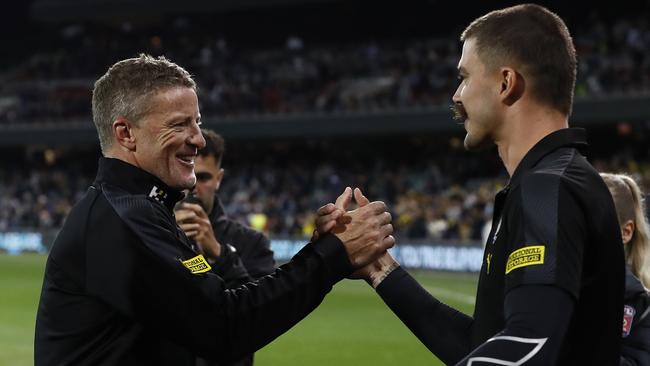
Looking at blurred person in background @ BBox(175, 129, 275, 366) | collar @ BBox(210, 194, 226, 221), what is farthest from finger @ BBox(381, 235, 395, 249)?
collar @ BBox(210, 194, 226, 221)

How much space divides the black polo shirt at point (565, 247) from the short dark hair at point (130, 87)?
1274mm

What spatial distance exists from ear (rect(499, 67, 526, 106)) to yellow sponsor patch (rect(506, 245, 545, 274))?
502 millimetres

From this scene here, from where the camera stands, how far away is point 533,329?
2510 mm

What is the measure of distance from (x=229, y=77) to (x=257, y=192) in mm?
7843

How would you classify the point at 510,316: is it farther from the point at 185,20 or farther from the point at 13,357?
the point at 185,20

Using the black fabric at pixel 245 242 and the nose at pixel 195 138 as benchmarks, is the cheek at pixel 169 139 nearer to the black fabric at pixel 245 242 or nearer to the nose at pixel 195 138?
the nose at pixel 195 138

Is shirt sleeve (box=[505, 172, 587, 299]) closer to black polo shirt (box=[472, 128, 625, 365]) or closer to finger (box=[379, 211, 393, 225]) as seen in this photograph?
black polo shirt (box=[472, 128, 625, 365])

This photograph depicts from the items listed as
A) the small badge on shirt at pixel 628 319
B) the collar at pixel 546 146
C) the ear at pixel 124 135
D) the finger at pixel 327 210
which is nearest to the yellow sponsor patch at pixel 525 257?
the collar at pixel 546 146

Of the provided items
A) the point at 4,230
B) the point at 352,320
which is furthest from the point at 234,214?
the point at 352,320

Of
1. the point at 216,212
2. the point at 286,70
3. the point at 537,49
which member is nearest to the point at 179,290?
the point at 537,49

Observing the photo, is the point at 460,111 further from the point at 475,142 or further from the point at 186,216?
the point at 186,216

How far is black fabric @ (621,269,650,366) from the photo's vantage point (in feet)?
12.5

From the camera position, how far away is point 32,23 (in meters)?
49.4

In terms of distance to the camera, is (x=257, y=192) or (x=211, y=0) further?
(x=211, y=0)
